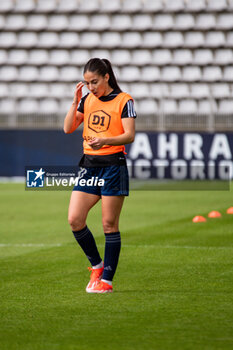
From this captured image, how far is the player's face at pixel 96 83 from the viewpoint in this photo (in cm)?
557

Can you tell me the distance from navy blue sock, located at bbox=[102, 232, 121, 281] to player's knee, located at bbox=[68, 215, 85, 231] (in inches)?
8.9

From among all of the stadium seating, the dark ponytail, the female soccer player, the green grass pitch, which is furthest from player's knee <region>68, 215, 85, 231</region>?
the stadium seating

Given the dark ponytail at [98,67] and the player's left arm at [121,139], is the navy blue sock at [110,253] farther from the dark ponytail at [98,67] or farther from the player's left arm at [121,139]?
the dark ponytail at [98,67]

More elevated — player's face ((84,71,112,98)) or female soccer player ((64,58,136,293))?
player's face ((84,71,112,98))

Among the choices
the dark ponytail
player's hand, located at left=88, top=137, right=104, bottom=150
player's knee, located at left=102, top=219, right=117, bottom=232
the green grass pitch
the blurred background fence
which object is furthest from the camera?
the blurred background fence

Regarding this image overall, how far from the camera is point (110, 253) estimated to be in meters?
5.78

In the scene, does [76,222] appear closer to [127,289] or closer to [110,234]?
[110,234]

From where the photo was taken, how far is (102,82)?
221 inches

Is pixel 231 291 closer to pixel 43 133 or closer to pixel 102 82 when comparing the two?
pixel 102 82

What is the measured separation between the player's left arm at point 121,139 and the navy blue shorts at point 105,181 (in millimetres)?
266

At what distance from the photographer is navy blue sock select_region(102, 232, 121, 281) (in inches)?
227

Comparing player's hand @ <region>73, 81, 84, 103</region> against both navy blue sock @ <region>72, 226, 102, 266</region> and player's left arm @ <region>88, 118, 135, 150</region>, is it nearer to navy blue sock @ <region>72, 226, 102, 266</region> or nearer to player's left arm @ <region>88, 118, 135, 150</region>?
player's left arm @ <region>88, 118, 135, 150</region>

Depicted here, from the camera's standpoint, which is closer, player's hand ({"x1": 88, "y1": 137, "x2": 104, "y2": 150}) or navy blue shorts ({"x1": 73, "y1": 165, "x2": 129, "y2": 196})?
player's hand ({"x1": 88, "y1": 137, "x2": 104, "y2": 150})

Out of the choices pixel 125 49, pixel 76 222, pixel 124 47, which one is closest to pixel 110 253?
pixel 76 222
